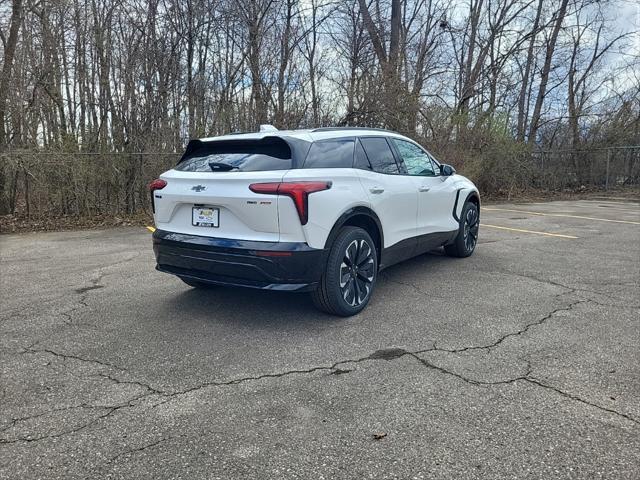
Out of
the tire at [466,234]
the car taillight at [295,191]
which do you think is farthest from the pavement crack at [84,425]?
the tire at [466,234]

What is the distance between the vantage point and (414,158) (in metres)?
5.59

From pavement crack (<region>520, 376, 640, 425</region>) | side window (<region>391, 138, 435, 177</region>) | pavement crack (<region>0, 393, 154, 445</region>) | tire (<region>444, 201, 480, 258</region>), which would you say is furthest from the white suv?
tire (<region>444, 201, 480, 258</region>)

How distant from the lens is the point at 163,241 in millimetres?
4270

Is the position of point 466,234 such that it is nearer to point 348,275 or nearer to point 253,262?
point 348,275

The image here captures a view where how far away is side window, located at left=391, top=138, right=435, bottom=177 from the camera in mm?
5336

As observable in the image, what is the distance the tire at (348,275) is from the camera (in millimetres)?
4031

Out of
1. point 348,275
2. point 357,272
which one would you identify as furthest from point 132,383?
point 357,272

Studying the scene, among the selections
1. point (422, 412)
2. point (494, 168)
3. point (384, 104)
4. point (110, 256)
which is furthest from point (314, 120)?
point (422, 412)

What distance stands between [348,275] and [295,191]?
0.98 metres

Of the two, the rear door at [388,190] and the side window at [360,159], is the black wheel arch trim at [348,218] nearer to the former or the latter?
the rear door at [388,190]

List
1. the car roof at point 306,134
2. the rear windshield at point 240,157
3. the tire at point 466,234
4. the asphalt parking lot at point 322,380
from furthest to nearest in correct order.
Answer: the tire at point 466,234 < the car roof at point 306,134 < the rear windshield at point 240,157 < the asphalt parking lot at point 322,380

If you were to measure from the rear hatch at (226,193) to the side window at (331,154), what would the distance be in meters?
0.21

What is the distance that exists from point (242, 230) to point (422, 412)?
1.97 meters

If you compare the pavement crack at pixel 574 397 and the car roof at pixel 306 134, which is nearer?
the pavement crack at pixel 574 397
